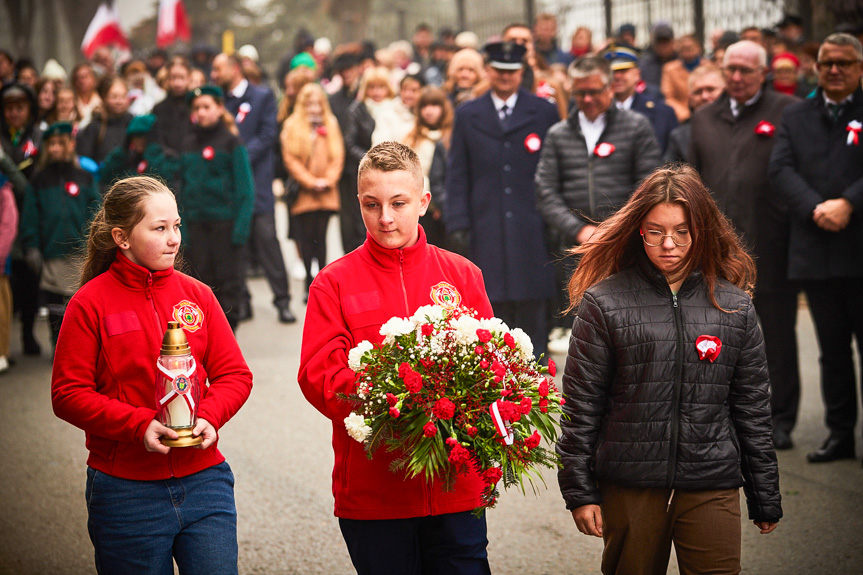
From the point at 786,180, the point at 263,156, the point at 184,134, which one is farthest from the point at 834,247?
the point at 263,156

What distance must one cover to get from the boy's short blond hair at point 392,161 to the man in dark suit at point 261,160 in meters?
8.01

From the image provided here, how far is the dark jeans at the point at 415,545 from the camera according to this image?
11.3 feet

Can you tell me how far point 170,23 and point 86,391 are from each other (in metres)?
20.6

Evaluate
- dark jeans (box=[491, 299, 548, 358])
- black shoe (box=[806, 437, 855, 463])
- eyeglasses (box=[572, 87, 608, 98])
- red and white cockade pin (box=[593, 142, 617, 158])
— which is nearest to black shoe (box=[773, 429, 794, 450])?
black shoe (box=[806, 437, 855, 463])

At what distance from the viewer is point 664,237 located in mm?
3729

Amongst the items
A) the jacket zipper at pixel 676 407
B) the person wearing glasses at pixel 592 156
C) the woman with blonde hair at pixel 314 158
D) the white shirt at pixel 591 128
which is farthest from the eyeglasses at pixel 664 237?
the woman with blonde hair at pixel 314 158

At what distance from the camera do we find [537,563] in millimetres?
5047

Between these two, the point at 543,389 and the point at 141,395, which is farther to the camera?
the point at 141,395

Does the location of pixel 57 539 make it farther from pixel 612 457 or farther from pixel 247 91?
pixel 247 91

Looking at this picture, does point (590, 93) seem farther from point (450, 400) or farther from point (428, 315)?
point (450, 400)

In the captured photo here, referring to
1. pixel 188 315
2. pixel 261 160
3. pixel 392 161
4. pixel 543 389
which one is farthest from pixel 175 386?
pixel 261 160

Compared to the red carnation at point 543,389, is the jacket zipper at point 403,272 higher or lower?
higher

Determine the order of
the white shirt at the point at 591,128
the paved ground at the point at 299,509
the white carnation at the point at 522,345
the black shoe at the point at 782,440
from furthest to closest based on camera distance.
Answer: the white shirt at the point at 591,128
the black shoe at the point at 782,440
the paved ground at the point at 299,509
the white carnation at the point at 522,345

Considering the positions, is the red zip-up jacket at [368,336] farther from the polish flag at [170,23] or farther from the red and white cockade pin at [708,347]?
the polish flag at [170,23]
